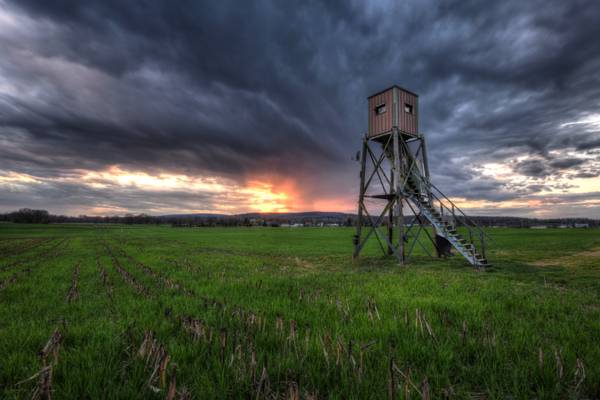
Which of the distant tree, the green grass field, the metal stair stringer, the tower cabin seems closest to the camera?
the green grass field

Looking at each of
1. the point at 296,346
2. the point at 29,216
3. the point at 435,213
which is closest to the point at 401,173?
the point at 435,213

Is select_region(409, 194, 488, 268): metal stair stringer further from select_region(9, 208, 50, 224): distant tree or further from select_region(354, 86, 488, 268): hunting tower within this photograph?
select_region(9, 208, 50, 224): distant tree

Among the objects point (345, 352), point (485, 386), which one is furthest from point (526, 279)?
point (345, 352)

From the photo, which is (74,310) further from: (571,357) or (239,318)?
(571,357)

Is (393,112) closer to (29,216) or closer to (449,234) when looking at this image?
(449,234)

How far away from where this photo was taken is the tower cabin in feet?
54.2

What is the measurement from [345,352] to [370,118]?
17305 millimetres

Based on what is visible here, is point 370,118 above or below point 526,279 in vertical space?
above

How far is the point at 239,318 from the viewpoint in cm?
467

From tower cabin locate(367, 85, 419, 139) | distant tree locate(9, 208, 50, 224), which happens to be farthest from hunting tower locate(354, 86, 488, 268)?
distant tree locate(9, 208, 50, 224)

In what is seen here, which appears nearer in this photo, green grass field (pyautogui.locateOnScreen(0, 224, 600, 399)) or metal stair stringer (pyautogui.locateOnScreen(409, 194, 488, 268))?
green grass field (pyautogui.locateOnScreen(0, 224, 600, 399))

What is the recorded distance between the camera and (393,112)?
1650cm

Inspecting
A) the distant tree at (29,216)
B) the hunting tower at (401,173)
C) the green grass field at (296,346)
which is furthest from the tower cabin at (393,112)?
the distant tree at (29,216)

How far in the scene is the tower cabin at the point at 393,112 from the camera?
16.5 metres
